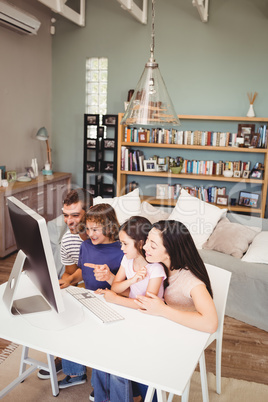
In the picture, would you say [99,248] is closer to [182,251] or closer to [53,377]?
[182,251]

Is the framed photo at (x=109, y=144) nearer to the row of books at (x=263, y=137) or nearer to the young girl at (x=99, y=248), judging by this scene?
the row of books at (x=263, y=137)

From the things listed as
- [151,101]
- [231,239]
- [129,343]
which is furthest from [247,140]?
[129,343]

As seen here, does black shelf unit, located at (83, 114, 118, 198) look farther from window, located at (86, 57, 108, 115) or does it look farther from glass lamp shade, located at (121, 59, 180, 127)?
glass lamp shade, located at (121, 59, 180, 127)

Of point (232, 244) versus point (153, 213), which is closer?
point (232, 244)

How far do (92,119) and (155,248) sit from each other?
400 centimetres

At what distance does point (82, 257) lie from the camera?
2098 millimetres

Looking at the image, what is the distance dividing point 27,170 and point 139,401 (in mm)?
3859

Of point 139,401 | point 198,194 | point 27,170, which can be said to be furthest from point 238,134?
point 139,401

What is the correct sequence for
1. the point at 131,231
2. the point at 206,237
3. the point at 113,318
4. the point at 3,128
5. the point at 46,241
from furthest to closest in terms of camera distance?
the point at 3,128 → the point at 206,237 → the point at 131,231 → the point at 113,318 → the point at 46,241

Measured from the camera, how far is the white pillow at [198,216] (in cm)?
363

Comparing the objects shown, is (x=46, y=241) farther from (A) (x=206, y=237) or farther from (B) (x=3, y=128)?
(B) (x=3, y=128)

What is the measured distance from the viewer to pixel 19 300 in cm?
175

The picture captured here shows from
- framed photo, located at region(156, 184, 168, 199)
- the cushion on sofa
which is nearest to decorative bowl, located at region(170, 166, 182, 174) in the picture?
framed photo, located at region(156, 184, 168, 199)

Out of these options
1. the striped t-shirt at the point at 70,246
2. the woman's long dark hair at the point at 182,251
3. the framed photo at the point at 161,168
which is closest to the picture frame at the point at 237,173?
the framed photo at the point at 161,168
